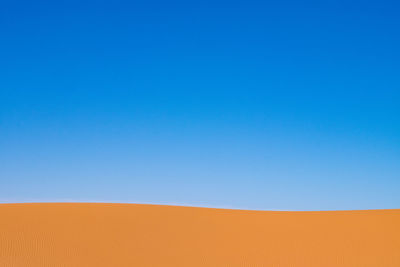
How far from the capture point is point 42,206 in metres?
24.1

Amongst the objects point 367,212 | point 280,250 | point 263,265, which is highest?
point 367,212

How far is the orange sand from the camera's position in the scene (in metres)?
16.9

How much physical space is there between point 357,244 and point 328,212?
765 centimetres

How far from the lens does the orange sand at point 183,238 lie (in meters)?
16.9

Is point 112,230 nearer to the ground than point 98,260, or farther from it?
farther from it

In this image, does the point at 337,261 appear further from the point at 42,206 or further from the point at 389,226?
the point at 42,206

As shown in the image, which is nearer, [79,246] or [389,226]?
[79,246]

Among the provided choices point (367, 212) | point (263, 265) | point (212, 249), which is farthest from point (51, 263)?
point (367, 212)

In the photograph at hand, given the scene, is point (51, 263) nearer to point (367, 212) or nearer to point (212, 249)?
point (212, 249)

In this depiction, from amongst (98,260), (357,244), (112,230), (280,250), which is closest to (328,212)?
(357,244)

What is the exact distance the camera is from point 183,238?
64.6 feet

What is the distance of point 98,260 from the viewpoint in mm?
16391

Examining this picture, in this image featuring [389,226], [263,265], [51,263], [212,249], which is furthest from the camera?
[389,226]

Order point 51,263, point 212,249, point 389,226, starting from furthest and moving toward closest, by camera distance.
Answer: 1. point 389,226
2. point 212,249
3. point 51,263
